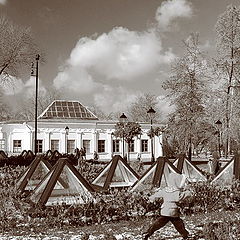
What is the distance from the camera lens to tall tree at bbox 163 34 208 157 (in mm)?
28562

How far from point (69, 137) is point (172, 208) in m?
33.1

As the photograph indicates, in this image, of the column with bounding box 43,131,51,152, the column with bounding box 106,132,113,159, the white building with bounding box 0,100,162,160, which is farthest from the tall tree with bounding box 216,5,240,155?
the column with bounding box 43,131,51,152

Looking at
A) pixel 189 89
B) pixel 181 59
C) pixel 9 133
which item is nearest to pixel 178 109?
pixel 189 89

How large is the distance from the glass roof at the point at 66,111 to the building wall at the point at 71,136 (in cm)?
428

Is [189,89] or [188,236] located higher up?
[189,89]

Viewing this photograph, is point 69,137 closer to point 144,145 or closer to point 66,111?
point 66,111

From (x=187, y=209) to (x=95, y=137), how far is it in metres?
31.3

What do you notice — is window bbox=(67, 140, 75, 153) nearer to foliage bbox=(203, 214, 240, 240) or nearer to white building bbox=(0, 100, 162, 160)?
white building bbox=(0, 100, 162, 160)

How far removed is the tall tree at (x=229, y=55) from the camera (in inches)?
1048

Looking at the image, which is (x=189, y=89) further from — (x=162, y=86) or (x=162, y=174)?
(x=162, y=174)

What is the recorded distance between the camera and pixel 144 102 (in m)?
65.6

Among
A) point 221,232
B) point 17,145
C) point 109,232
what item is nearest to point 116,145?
point 17,145

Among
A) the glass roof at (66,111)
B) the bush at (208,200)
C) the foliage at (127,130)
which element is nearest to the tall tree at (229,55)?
the foliage at (127,130)

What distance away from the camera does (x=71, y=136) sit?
39.1m
